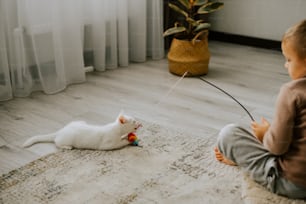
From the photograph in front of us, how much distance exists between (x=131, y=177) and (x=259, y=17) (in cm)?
236

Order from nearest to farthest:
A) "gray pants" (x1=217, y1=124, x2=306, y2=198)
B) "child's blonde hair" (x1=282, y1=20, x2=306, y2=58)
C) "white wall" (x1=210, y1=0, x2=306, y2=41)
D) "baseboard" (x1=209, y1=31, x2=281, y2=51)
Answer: "child's blonde hair" (x1=282, y1=20, x2=306, y2=58), "gray pants" (x1=217, y1=124, x2=306, y2=198), "white wall" (x1=210, y1=0, x2=306, y2=41), "baseboard" (x1=209, y1=31, x2=281, y2=51)

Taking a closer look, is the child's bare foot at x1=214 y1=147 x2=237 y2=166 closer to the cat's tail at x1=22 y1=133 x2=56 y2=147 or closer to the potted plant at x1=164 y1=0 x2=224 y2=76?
the cat's tail at x1=22 y1=133 x2=56 y2=147

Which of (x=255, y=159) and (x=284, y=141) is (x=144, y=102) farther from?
(x=284, y=141)

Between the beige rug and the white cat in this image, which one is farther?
the white cat

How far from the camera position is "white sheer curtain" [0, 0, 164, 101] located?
2.30 meters

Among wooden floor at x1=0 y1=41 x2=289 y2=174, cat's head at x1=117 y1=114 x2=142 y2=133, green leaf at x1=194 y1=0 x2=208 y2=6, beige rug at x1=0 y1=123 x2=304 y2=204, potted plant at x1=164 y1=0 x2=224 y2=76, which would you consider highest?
green leaf at x1=194 y1=0 x2=208 y2=6

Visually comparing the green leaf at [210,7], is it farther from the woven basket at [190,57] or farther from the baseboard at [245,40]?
the baseboard at [245,40]

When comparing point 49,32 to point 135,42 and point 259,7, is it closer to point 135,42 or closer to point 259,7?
point 135,42

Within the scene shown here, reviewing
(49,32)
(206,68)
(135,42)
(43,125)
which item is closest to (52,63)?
(49,32)

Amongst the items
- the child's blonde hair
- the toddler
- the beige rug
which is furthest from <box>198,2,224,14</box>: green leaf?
the child's blonde hair

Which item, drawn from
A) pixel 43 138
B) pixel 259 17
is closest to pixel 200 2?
pixel 259 17

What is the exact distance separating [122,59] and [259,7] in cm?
129

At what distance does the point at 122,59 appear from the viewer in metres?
2.97

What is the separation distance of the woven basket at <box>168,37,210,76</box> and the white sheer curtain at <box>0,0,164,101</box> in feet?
1.24
